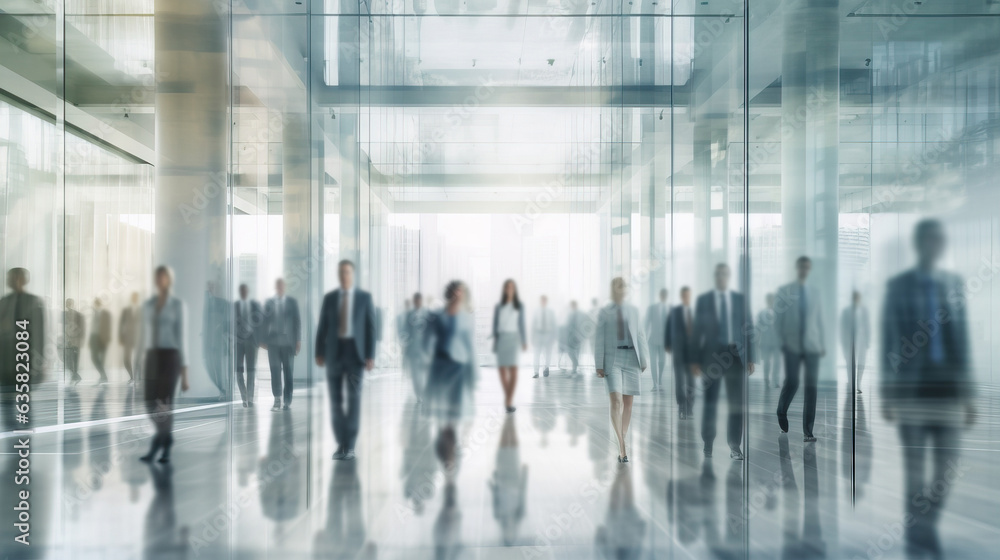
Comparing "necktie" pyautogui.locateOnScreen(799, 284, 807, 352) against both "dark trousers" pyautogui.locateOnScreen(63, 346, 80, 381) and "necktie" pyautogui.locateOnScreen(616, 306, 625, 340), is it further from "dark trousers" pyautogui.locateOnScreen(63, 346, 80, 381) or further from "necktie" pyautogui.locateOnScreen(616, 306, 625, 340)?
"dark trousers" pyautogui.locateOnScreen(63, 346, 80, 381)

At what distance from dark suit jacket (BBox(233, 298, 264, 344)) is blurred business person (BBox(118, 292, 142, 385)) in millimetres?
986

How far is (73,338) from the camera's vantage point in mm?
4766

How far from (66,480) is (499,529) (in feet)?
11.7

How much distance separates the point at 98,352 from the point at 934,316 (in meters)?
7.72

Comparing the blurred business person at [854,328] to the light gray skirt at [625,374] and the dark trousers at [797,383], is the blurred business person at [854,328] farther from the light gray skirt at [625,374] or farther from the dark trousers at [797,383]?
the light gray skirt at [625,374]

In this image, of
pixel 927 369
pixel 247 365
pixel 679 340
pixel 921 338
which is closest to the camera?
pixel 247 365

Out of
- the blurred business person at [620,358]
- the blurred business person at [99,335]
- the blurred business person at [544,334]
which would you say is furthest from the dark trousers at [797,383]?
the blurred business person at [99,335]

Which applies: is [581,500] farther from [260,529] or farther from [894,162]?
[894,162]

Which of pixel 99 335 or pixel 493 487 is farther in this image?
pixel 99 335

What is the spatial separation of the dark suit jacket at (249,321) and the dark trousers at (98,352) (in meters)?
1.31

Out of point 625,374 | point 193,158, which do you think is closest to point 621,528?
point 625,374

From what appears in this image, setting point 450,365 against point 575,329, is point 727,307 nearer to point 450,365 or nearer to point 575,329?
point 575,329

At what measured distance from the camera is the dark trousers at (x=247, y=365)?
4527mm

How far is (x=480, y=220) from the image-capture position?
4.75m
